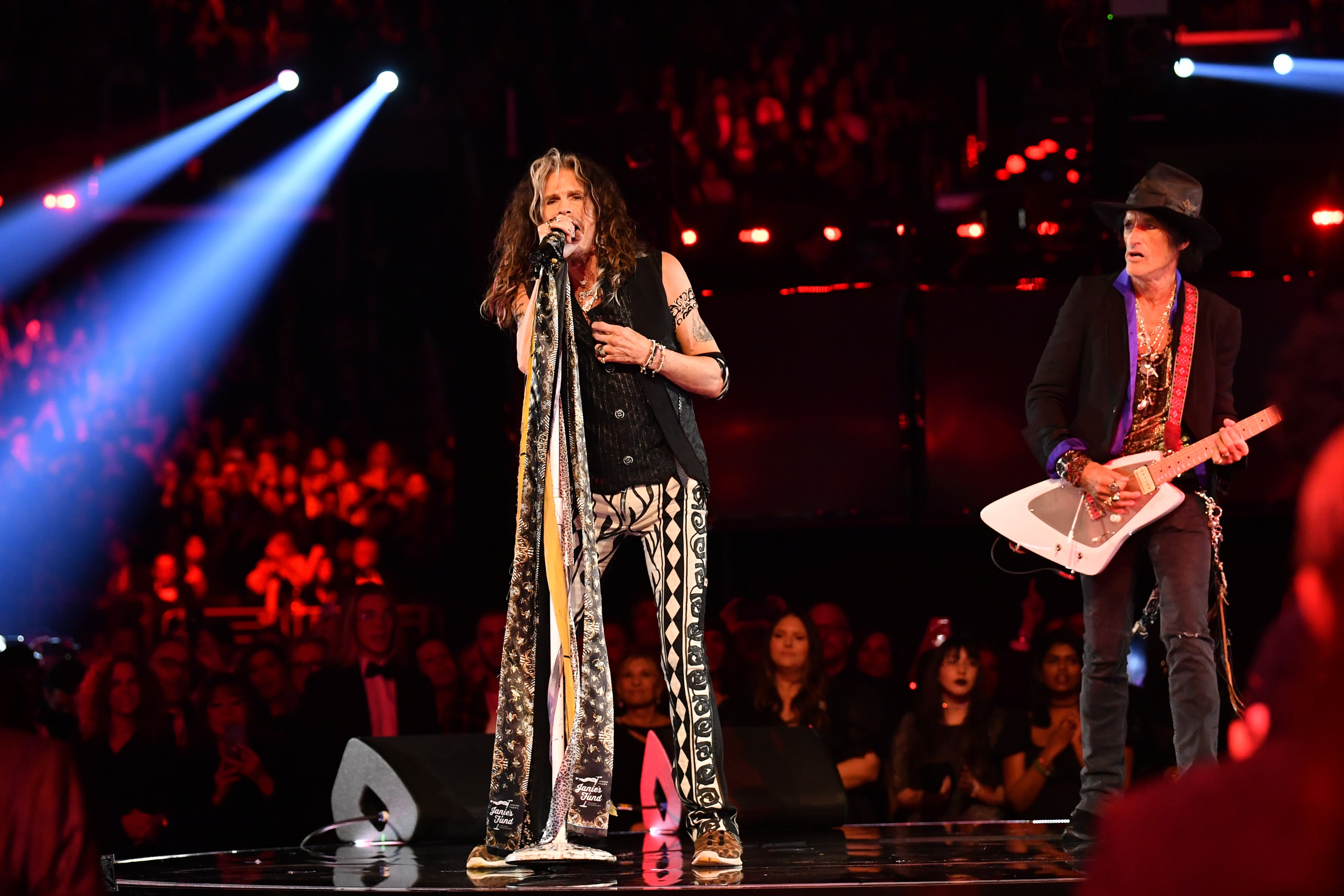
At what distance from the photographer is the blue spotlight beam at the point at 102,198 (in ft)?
29.2

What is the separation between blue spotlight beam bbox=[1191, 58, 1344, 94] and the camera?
8742 mm

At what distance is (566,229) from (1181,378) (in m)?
1.60

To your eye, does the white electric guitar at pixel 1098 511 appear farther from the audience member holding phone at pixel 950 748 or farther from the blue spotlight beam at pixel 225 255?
the blue spotlight beam at pixel 225 255

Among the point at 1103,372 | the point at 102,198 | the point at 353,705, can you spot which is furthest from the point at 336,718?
the point at 102,198

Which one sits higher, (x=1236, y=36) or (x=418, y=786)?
(x=1236, y=36)

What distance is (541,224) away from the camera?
11.7 ft

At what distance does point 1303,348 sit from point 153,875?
3.45 meters

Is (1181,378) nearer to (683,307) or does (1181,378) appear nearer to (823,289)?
(683,307)

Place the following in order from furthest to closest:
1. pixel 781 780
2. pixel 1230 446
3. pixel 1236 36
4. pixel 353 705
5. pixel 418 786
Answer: pixel 1236 36, pixel 353 705, pixel 781 780, pixel 418 786, pixel 1230 446

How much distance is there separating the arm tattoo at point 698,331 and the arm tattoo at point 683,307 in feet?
0.06

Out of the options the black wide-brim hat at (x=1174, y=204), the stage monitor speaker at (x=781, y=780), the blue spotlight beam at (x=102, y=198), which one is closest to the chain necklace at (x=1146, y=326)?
the black wide-brim hat at (x=1174, y=204)

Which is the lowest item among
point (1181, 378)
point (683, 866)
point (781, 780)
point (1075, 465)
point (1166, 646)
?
point (683, 866)

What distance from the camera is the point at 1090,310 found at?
3875 mm

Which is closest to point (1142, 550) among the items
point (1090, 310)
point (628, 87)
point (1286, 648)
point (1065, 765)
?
point (1090, 310)
